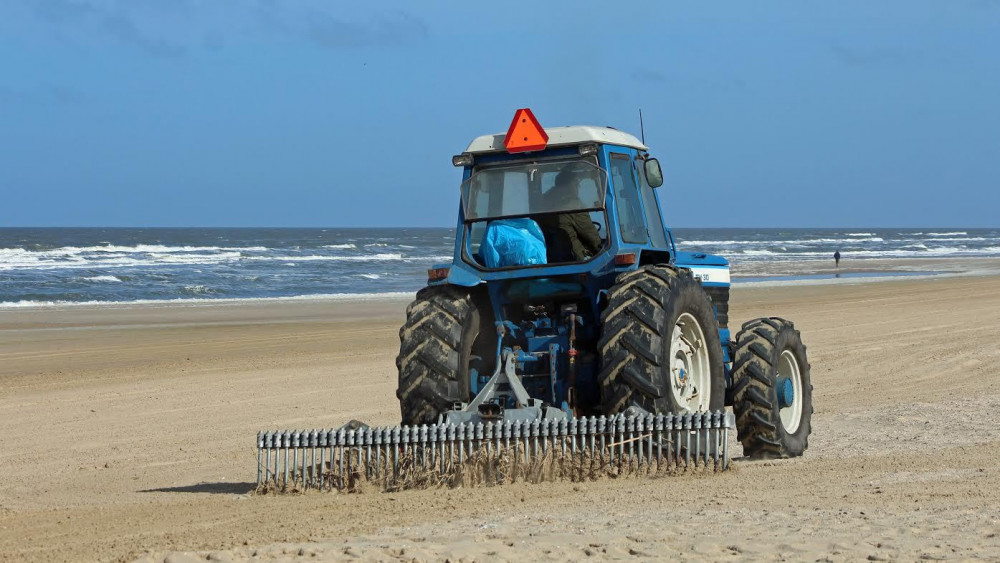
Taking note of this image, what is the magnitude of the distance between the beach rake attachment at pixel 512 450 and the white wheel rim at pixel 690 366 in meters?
0.55

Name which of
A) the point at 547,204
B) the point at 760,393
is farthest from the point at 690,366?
the point at 547,204

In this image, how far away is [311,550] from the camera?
538 centimetres

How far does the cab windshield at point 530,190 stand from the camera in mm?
7828

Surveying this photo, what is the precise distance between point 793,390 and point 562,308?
2.32 metres

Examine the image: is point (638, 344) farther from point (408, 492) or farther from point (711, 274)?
point (711, 274)

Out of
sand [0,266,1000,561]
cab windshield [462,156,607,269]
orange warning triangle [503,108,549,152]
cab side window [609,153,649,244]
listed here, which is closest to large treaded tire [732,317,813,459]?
sand [0,266,1000,561]

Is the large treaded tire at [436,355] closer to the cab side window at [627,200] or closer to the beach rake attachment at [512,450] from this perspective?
the beach rake attachment at [512,450]

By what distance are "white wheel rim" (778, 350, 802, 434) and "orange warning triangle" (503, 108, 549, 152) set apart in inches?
102

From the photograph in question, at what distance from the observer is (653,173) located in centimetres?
838

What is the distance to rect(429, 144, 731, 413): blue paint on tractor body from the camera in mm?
7566

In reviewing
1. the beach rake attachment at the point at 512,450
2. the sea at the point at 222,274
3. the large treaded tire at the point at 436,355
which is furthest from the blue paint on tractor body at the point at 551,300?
the sea at the point at 222,274

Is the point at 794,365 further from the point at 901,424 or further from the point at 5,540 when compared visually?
the point at 5,540

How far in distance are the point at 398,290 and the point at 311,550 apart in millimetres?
32678

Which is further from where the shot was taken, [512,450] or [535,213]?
[535,213]
